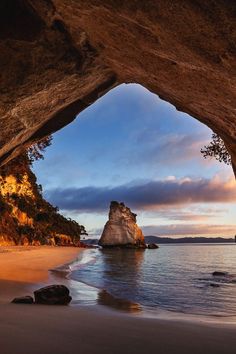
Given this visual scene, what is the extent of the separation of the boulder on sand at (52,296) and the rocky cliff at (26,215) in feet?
144

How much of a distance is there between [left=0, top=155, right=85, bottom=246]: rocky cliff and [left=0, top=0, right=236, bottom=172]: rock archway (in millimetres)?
44342

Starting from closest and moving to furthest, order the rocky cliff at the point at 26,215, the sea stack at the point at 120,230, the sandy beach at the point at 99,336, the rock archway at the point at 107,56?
the rock archway at the point at 107,56 < the sandy beach at the point at 99,336 < the rocky cliff at the point at 26,215 < the sea stack at the point at 120,230

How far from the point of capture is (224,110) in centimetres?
628

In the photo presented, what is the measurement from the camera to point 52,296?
852cm

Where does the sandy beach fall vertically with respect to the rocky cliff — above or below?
below

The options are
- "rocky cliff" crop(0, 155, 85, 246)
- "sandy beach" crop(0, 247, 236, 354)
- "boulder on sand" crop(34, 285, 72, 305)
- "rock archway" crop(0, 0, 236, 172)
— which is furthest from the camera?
"rocky cliff" crop(0, 155, 85, 246)

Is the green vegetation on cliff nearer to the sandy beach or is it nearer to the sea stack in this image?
the sea stack

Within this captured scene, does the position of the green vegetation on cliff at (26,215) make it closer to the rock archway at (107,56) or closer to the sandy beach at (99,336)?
the rock archway at (107,56)

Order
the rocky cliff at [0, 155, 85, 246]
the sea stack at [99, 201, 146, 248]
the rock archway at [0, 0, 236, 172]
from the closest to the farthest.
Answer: the rock archway at [0, 0, 236, 172] < the rocky cliff at [0, 155, 85, 246] < the sea stack at [99, 201, 146, 248]

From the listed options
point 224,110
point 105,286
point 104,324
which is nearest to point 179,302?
point 105,286

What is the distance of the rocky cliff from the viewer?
59.2m

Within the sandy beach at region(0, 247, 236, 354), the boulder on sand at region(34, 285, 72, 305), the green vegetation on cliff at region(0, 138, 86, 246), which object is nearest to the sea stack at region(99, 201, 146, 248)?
the green vegetation on cliff at region(0, 138, 86, 246)

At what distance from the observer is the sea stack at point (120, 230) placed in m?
105

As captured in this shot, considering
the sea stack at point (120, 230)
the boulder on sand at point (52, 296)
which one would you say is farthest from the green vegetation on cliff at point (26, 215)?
the boulder on sand at point (52, 296)
